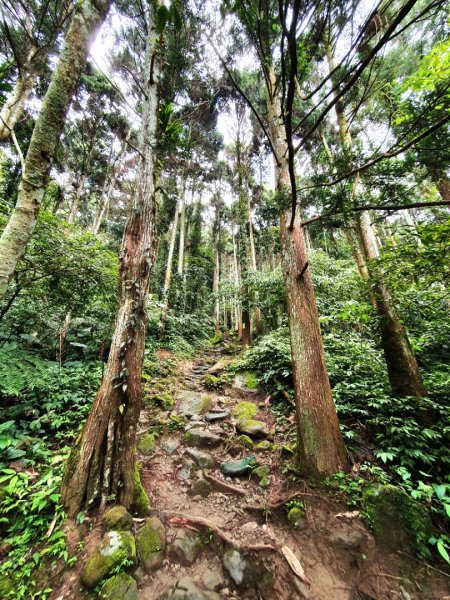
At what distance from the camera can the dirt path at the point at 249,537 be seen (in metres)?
1.89

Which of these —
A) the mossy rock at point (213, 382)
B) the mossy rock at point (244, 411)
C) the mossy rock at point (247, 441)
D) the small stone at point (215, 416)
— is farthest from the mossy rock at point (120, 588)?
the mossy rock at point (213, 382)

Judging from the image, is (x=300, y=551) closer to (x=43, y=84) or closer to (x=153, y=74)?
(x=153, y=74)

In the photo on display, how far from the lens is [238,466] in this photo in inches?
125

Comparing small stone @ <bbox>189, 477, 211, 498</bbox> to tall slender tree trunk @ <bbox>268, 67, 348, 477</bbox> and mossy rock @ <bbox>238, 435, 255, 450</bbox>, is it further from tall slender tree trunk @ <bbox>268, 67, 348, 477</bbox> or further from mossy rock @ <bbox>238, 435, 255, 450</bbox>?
tall slender tree trunk @ <bbox>268, 67, 348, 477</bbox>

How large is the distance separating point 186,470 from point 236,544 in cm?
115

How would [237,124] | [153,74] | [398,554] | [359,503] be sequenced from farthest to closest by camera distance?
[237,124]
[153,74]
[359,503]
[398,554]

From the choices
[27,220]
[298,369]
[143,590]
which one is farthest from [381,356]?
[27,220]

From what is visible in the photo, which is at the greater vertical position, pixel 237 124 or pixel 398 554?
pixel 237 124

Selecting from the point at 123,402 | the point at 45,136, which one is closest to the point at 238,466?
the point at 123,402

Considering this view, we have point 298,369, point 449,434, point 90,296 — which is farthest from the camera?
point 90,296

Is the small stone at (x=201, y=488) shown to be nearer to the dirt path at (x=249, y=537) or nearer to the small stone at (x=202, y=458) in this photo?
the dirt path at (x=249, y=537)

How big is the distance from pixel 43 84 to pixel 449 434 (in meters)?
14.3

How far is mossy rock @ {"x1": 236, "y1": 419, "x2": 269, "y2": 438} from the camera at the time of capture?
12.5 ft

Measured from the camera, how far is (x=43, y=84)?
27.2 feet
